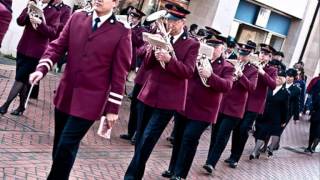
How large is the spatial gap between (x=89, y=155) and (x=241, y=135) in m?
3.30

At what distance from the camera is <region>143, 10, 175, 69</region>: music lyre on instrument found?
18.9 ft

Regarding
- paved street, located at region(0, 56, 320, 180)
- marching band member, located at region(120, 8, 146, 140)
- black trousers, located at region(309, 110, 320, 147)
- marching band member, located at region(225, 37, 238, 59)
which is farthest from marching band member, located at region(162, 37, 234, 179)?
black trousers, located at region(309, 110, 320, 147)

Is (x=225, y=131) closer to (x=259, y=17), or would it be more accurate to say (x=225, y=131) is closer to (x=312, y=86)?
(x=312, y=86)

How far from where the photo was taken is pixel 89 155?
7.27 m

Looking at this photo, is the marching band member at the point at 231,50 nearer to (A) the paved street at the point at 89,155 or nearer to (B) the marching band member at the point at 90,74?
(A) the paved street at the point at 89,155

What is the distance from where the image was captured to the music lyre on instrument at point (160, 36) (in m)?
5.75

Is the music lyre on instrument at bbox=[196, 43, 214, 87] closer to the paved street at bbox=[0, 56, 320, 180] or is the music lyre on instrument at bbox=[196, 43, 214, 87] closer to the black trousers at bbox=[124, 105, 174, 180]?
the black trousers at bbox=[124, 105, 174, 180]

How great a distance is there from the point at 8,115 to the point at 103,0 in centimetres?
400

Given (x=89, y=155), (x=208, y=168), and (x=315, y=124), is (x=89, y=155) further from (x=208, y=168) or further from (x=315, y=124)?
(x=315, y=124)

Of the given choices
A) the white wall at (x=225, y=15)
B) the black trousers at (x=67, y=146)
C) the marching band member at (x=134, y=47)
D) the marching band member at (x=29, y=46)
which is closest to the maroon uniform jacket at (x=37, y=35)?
the marching band member at (x=29, y=46)

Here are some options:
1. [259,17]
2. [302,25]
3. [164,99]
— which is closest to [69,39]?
[164,99]

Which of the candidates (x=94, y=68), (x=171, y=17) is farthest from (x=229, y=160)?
(x=94, y=68)

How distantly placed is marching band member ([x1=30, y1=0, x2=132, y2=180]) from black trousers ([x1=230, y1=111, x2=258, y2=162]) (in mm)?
5270

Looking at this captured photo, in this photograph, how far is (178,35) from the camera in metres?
6.27
